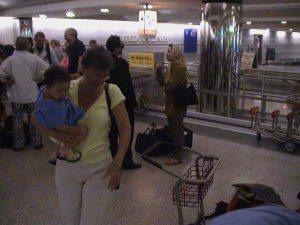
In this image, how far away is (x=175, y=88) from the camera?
441cm

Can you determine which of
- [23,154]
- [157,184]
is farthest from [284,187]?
[23,154]

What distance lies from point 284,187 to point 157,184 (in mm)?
1386

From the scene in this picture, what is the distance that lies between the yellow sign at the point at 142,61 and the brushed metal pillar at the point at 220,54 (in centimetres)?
111

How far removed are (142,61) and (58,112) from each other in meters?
5.77

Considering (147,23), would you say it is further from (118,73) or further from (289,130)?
(118,73)

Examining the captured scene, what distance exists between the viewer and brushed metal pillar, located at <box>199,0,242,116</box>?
7.34 m

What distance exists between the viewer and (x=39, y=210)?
343 cm

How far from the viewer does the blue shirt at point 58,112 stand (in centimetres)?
191

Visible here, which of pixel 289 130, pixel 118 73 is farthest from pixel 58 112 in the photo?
pixel 289 130

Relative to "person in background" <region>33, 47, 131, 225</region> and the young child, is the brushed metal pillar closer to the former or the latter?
"person in background" <region>33, 47, 131, 225</region>

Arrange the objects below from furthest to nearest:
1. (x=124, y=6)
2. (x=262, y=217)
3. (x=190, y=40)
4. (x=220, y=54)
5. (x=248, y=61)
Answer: (x=190, y=40)
(x=124, y=6)
(x=248, y=61)
(x=220, y=54)
(x=262, y=217)

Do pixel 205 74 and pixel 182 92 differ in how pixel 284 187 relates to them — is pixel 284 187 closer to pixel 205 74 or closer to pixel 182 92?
pixel 182 92

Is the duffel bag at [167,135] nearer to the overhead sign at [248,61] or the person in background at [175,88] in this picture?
the person in background at [175,88]

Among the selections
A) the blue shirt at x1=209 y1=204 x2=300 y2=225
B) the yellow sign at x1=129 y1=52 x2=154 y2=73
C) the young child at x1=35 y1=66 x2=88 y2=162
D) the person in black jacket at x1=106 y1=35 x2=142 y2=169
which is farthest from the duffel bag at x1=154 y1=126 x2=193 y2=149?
the blue shirt at x1=209 y1=204 x2=300 y2=225
